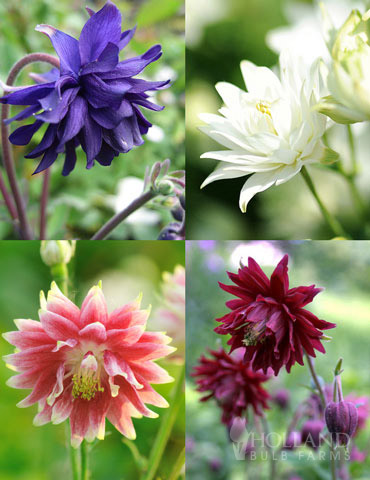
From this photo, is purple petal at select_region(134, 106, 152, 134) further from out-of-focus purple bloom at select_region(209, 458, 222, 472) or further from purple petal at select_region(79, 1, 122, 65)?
out-of-focus purple bloom at select_region(209, 458, 222, 472)

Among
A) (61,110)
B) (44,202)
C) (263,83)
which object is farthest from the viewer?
(44,202)

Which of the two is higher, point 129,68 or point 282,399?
point 129,68

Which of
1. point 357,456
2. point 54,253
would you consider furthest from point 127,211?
point 357,456

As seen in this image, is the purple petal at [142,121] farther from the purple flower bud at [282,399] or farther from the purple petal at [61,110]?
the purple flower bud at [282,399]

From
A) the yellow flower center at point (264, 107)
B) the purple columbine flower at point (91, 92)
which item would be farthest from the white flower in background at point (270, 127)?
the purple columbine flower at point (91, 92)

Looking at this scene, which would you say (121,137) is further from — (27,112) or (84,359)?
(84,359)

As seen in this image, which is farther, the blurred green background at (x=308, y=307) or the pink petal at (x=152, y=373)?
the blurred green background at (x=308, y=307)

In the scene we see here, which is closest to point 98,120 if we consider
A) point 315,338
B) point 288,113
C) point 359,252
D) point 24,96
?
point 24,96

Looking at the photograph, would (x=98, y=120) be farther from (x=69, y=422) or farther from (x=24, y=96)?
(x=69, y=422)
